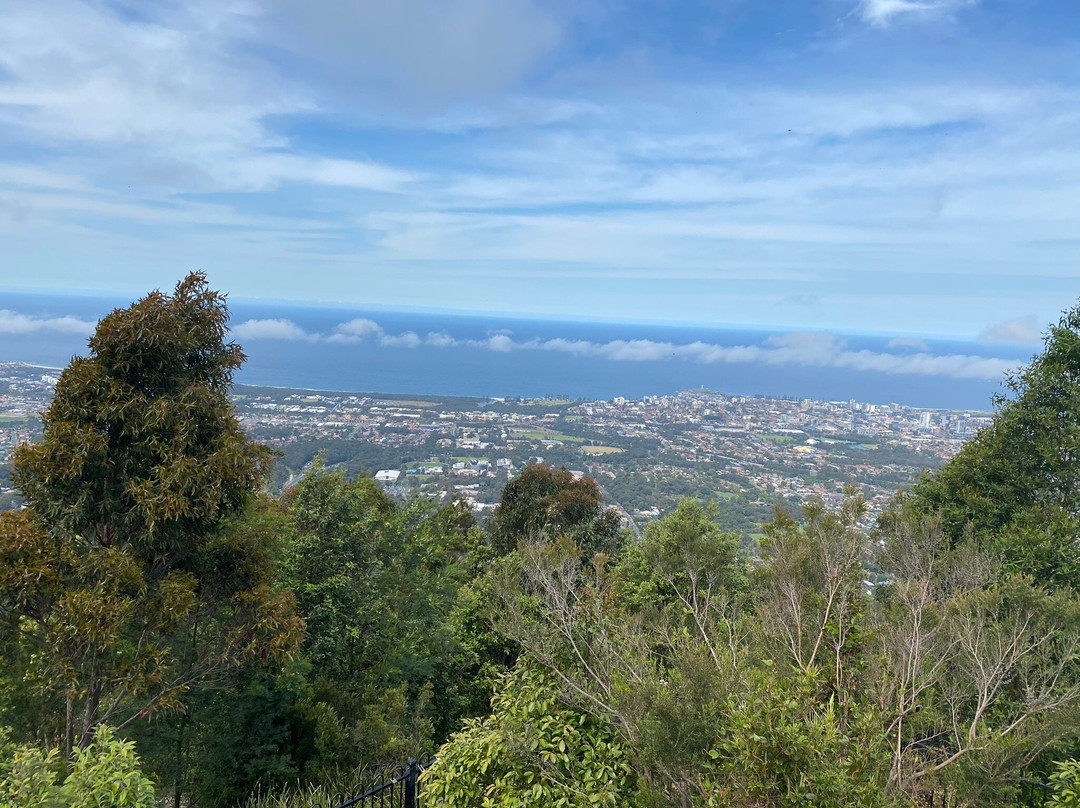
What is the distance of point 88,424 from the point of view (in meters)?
5.11

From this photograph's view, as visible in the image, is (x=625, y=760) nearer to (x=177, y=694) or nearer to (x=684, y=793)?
(x=684, y=793)

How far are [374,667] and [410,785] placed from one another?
4724mm

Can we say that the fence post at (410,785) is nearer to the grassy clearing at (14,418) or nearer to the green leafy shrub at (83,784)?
the green leafy shrub at (83,784)

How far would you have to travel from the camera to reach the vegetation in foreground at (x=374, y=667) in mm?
3691

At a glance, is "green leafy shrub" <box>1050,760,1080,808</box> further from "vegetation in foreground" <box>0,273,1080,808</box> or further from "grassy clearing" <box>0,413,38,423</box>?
"grassy clearing" <box>0,413,38,423</box>

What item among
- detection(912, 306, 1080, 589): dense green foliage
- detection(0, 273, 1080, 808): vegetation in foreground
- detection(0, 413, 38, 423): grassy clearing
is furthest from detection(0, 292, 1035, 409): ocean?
detection(912, 306, 1080, 589): dense green foliage

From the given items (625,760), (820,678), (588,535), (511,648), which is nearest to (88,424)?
(625,760)

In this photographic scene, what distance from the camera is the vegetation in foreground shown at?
3691 mm

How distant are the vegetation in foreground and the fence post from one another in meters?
0.13

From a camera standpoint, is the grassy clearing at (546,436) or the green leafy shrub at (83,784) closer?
the green leafy shrub at (83,784)

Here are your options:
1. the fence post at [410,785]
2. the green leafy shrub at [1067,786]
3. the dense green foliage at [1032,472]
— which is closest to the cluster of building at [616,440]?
the dense green foliage at [1032,472]

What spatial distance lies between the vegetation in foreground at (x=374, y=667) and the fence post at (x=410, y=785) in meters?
0.13

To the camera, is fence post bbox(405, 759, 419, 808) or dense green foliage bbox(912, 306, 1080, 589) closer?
fence post bbox(405, 759, 419, 808)

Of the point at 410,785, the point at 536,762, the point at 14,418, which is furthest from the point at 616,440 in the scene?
the point at 536,762
